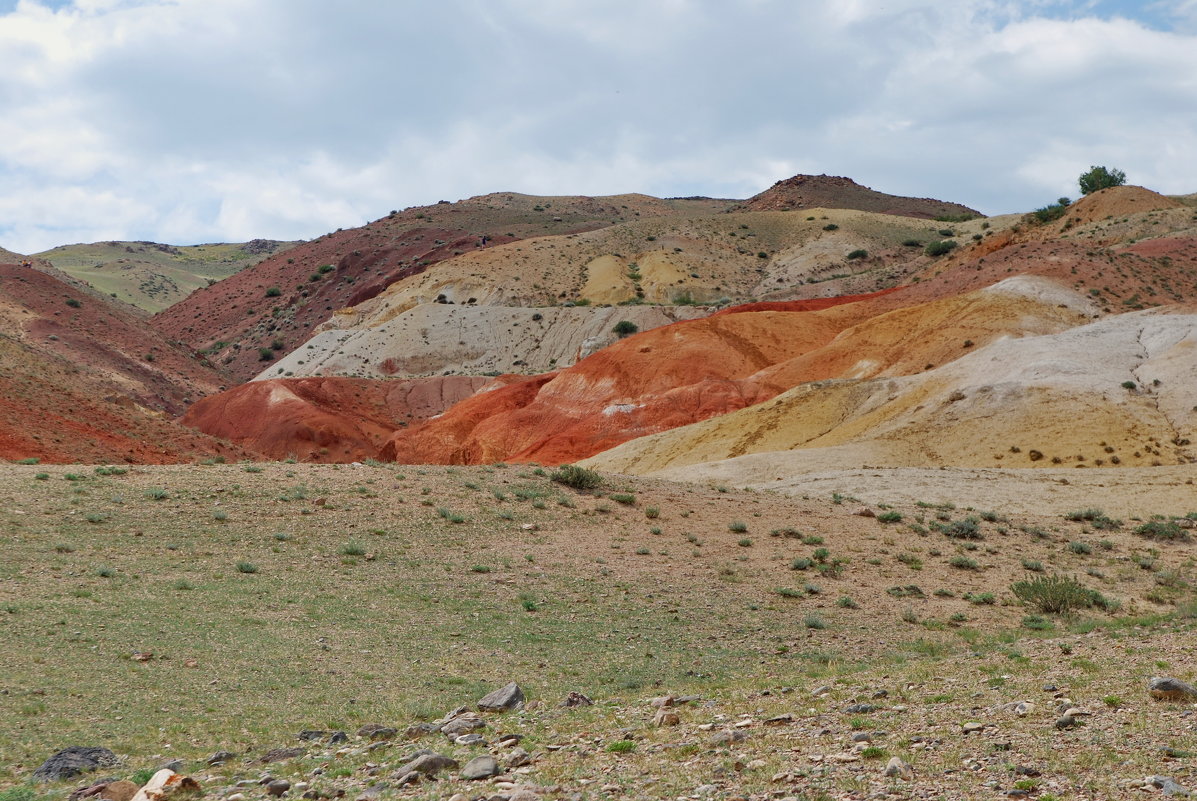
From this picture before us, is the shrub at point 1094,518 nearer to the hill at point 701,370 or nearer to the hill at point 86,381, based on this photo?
the hill at point 701,370

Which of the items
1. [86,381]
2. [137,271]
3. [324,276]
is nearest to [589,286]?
[324,276]

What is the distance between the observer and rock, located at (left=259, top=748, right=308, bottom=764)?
32.1 feet

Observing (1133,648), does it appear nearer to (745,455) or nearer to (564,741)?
(564,741)

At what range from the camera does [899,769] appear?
796cm

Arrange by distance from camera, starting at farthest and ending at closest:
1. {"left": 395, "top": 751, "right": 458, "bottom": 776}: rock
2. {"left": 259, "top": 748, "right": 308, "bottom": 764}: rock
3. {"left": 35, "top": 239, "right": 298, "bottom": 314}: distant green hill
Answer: {"left": 35, "top": 239, "right": 298, "bottom": 314}: distant green hill
{"left": 259, "top": 748, "right": 308, "bottom": 764}: rock
{"left": 395, "top": 751, "right": 458, "bottom": 776}: rock

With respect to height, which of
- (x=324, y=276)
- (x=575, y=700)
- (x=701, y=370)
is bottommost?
(x=575, y=700)

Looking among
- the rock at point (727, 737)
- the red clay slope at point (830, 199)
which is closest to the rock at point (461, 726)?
the rock at point (727, 737)

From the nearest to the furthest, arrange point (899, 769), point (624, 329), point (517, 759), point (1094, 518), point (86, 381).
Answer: point (899, 769), point (517, 759), point (1094, 518), point (86, 381), point (624, 329)

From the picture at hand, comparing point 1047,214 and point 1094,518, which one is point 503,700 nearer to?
point 1094,518

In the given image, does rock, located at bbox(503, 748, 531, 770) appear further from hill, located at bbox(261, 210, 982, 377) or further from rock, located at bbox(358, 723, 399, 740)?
hill, located at bbox(261, 210, 982, 377)

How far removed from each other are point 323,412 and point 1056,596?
51.4 meters

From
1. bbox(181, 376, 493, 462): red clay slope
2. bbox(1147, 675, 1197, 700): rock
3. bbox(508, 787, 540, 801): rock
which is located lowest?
bbox(508, 787, 540, 801): rock

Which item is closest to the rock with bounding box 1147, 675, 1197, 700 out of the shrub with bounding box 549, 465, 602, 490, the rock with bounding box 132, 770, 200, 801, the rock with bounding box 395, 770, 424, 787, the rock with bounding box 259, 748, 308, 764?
the rock with bounding box 395, 770, 424, 787

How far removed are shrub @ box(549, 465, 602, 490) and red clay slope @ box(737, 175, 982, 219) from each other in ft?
358
